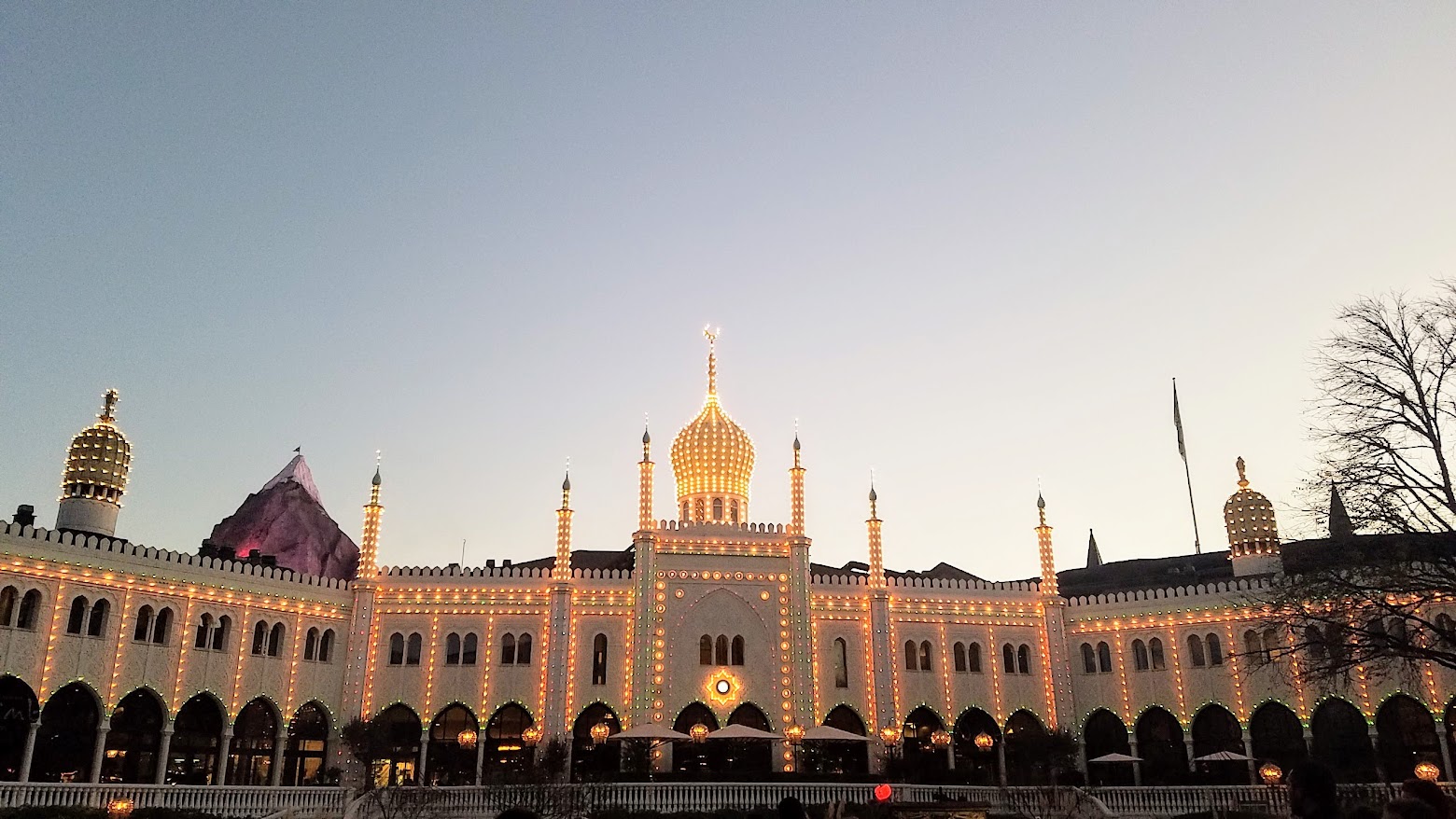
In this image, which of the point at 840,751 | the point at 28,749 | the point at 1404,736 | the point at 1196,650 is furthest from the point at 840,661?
the point at 28,749

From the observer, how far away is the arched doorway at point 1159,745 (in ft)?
141

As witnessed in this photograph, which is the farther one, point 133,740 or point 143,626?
point 143,626

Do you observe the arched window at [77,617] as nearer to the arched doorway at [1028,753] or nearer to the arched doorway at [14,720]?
the arched doorway at [14,720]

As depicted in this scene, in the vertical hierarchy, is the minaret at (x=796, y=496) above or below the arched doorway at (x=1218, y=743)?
above

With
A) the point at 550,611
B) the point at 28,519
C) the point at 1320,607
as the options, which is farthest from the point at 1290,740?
the point at 28,519

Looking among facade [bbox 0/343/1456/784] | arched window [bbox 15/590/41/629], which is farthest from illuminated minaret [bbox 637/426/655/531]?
arched window [bbox 15/590/41/629]

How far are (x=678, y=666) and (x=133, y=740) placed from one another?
61.3 ft

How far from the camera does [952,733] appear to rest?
44469mm

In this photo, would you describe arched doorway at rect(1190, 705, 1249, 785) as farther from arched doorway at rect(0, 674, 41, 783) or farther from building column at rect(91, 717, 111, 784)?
arched doorway at rect(0, 674, 41, 783)

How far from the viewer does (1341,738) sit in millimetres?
40562

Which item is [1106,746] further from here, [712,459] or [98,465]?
[98,465]

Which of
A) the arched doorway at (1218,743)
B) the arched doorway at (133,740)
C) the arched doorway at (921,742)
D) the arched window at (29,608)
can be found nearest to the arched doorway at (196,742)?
the arched doorway at (133,740)

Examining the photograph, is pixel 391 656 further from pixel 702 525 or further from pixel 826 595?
pixel 826 595

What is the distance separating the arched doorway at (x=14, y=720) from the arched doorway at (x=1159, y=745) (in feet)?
126
